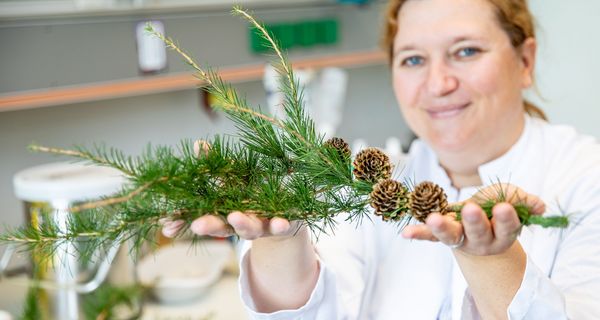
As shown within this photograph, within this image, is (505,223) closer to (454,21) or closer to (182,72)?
(454,21)

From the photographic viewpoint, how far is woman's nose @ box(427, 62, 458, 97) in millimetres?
1012

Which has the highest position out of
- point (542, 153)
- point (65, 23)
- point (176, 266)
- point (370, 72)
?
point (65, 23)

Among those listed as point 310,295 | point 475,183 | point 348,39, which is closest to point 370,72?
point 348,39

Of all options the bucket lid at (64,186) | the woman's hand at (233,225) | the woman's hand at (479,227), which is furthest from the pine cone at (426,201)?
the bucket lid at (64,186)

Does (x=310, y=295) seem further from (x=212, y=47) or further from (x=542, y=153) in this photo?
(x=212, y=47)

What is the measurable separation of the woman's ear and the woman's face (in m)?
0.02

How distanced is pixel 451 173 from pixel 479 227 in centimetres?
60

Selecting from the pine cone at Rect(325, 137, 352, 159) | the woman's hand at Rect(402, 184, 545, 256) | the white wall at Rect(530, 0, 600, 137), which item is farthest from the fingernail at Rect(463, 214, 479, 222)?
the white wall at Rect(530, 0, 600, 137)

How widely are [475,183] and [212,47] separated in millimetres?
1004

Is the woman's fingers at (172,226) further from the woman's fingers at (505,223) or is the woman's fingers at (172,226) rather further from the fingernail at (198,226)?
the woman's fingers at (505,223)

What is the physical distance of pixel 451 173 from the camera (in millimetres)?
1116

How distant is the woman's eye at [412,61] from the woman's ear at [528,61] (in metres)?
0.17

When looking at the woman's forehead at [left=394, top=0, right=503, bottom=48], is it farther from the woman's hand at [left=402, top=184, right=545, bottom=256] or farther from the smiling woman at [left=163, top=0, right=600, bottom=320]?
the woman's hand at [left=402, top=184, right=545, bottom=256]

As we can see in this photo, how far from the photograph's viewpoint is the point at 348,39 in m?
2.25
